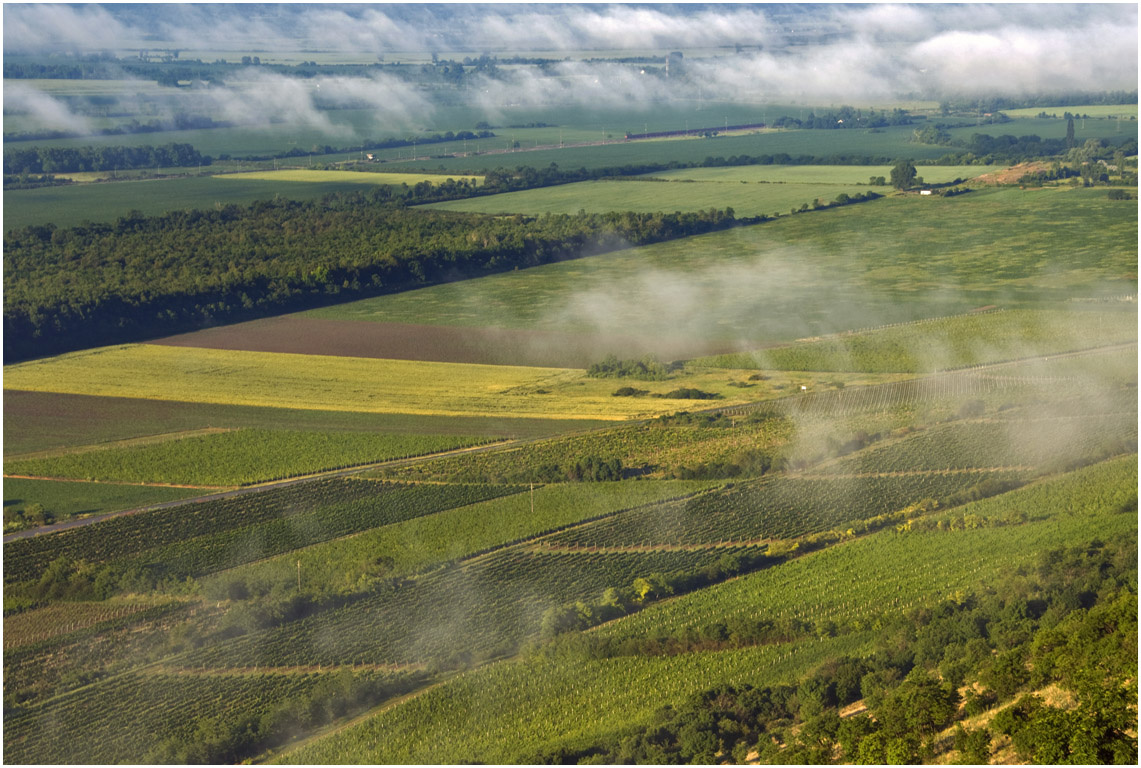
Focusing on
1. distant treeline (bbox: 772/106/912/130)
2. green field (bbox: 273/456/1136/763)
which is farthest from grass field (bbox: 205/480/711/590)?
distant treeline (bbox: 772/106/912/130)

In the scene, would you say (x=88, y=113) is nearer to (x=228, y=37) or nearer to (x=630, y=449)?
(x=228, y=37)

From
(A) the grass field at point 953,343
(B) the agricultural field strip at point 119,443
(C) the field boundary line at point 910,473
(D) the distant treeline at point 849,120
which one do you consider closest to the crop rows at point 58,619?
(B) the agricultural field strip at point 119,443

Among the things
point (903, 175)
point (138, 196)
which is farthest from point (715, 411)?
point (138, 196)

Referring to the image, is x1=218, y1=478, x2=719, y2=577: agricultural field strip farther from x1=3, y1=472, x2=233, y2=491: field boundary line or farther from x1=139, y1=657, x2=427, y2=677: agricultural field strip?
x1=3, y1=472, x2=233, y2=491: field boundary line

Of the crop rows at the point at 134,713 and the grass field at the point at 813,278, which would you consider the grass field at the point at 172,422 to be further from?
the crop rows at the point at 134,713

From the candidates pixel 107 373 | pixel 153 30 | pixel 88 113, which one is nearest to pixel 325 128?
pixel 88 113
